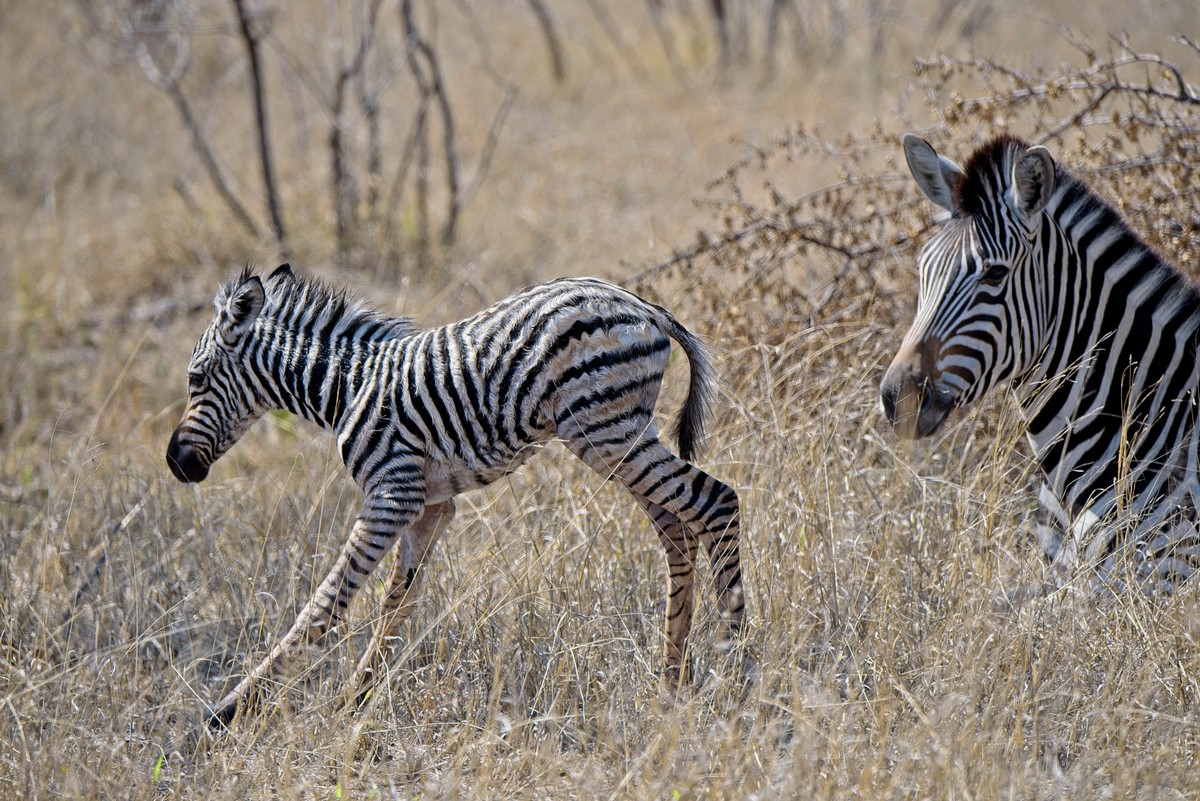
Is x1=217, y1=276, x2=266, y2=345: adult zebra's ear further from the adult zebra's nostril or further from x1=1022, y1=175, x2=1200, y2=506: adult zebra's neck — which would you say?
x1=1022, y1=175, x2=1200, y2=506: adult zebra's neck

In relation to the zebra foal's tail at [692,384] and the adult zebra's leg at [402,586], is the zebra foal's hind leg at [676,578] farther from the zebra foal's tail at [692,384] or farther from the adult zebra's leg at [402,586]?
the adult zebra's leg at [402,586]

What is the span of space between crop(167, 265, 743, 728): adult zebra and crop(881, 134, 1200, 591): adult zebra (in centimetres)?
87

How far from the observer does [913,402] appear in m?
3.87

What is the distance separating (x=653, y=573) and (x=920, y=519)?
1.09 m

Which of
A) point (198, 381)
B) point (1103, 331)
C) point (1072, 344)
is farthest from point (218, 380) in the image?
point (1103, 331)

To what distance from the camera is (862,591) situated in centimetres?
409

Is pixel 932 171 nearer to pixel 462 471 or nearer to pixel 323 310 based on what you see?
pixel 462 471

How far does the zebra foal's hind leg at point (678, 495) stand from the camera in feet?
12.5

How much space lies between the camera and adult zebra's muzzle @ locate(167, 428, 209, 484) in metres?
4.24

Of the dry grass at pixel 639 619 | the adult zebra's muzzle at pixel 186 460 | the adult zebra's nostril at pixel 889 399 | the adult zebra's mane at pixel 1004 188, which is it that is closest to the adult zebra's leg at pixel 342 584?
the dry grass at pixel 639 619

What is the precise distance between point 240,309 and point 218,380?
11.2 inches

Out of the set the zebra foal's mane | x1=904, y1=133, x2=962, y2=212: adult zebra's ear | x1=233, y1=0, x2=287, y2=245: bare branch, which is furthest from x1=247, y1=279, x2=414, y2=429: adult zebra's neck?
x1=233, y1=0, x2=287, y2=245: bare branch

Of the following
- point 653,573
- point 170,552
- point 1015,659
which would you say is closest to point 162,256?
point 170,552

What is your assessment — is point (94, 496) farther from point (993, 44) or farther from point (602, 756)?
point (993, 44)
